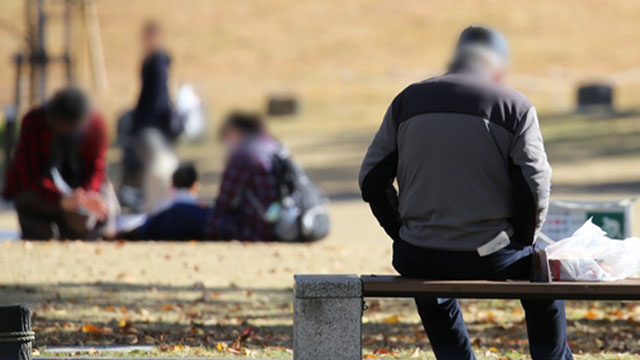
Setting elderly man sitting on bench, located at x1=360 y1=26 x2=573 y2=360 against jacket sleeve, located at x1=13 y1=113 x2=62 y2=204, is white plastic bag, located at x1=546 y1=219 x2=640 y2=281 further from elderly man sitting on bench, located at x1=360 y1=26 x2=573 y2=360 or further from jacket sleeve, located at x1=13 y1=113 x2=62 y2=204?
jacket sleeve, located at x1=13 y1=113 x2=62 y2=204

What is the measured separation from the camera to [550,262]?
4.67m

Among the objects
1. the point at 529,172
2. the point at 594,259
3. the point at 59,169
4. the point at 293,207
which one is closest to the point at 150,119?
the point at 59,169

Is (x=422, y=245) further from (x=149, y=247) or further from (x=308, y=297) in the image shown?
(x=149, y=247)

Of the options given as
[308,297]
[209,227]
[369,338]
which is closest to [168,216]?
[209,227]

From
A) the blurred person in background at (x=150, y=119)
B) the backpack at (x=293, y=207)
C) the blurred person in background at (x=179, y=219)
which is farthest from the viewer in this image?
the blurred person in background at (x=150, y=119)

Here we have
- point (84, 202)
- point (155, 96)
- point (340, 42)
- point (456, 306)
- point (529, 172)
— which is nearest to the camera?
point (529, 172)

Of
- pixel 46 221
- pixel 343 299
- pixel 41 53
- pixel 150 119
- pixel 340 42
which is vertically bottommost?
pixel 46 221

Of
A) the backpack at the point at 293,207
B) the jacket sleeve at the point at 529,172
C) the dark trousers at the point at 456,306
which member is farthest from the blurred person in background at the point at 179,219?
the jacket sleeve at the point at 529,172

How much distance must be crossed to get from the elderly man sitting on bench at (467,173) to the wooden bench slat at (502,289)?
8 cm

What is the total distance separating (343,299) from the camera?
15.3ft

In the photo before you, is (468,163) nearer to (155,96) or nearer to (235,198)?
(235,198)

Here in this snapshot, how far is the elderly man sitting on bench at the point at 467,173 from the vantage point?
4348 mm

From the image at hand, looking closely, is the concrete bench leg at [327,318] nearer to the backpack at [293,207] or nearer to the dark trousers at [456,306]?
the dark trousers at [456,306]

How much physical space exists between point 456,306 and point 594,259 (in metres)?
0.62
